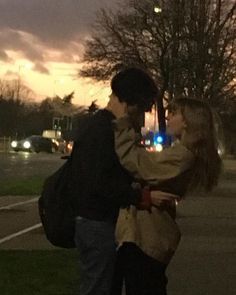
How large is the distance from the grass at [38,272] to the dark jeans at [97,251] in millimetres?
3587

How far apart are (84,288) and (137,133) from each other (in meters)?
0.86

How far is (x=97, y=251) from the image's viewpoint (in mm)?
4625

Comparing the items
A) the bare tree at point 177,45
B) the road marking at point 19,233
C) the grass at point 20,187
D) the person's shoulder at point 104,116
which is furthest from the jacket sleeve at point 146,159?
the bare tree at point 177,45

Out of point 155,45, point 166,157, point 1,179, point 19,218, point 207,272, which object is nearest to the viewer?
point 166,157

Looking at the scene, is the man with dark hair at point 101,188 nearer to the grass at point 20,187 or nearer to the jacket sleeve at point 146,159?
the jacket sleeve at point 146,159

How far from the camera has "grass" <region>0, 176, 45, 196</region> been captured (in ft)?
73.5

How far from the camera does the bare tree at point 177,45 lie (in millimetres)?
36781

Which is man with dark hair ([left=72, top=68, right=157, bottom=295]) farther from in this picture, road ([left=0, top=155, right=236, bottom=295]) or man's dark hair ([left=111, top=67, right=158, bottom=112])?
road ([left=0, top=155, right=236, bottom=295])

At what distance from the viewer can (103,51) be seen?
40.1 metres

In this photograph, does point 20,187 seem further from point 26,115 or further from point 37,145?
point 26,115

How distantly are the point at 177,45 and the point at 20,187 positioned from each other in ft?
51.4

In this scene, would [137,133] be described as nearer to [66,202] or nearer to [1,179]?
[66,202]

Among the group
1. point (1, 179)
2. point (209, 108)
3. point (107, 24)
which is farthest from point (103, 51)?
point (209, 108)

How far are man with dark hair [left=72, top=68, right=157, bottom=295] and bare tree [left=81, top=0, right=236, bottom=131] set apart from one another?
102 ft
